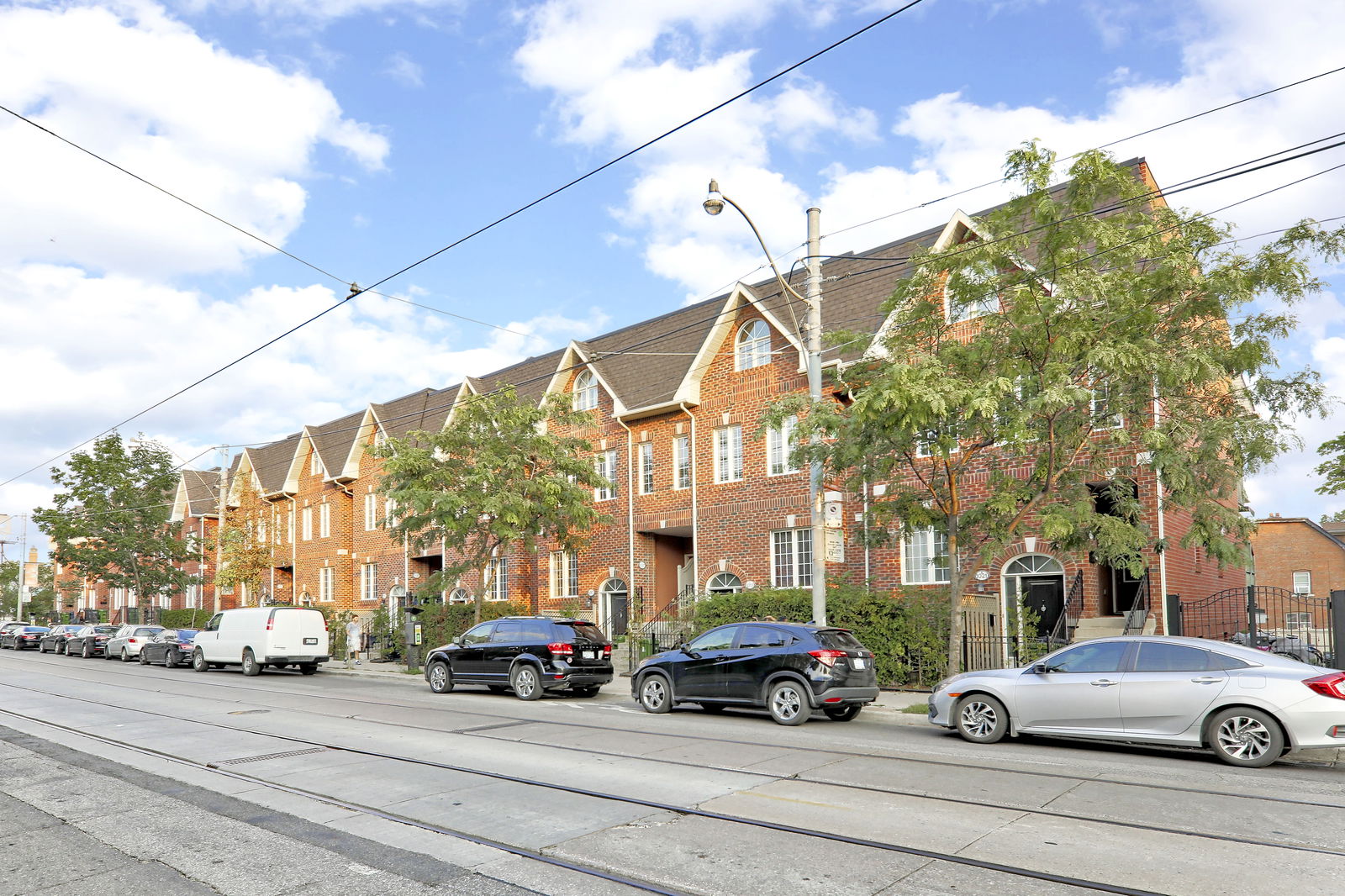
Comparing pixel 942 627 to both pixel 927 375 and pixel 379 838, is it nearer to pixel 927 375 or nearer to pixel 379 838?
pixel 927 375

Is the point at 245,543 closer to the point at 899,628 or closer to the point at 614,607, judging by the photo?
the point at 614,607

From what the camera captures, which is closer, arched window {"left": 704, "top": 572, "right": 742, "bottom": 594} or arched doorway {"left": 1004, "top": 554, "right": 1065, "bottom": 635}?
arched doorway {"left": 1004, "top": 554, "right": 1065, "bottom": 635}

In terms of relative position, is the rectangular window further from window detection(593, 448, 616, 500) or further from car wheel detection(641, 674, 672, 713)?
car wheel detection(641, 674, 672, 713)

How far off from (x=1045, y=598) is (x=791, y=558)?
6.31m

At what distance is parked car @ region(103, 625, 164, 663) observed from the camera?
34412mm

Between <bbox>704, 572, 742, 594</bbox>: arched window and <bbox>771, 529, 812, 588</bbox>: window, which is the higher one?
<bbox>771, 529, 812, 588</bbox>: window

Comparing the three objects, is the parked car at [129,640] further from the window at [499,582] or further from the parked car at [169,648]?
the window at [499,582]

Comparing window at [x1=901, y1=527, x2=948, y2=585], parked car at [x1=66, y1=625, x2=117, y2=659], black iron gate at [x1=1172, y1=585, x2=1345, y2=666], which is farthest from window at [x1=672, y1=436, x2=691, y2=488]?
parked car at [x1=66, y1=625, x2=117, y2=659]

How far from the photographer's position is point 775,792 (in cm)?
881

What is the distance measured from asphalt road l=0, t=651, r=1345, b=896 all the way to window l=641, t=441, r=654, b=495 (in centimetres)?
1508

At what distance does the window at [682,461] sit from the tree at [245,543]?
80.6 ft

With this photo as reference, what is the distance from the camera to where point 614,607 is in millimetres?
29500

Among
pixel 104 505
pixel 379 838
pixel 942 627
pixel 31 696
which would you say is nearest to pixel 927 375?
pixel 942 627

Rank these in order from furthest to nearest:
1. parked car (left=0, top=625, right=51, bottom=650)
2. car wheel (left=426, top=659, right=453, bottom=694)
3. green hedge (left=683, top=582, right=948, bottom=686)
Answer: parked car (left=0, top=625, right=51, bottom=650) → car wheel (left=426, top=659, right=453, bottom=694) → green hedge (left=683, top=582, right=948, bottom=686)
